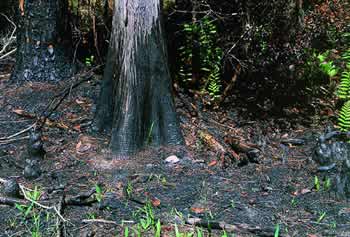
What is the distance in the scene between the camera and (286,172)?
5059 millimetres

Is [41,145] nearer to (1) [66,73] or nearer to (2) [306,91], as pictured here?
(1) [66,73]

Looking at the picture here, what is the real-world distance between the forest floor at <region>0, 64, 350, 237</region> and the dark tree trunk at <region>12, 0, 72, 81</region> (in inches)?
7.2

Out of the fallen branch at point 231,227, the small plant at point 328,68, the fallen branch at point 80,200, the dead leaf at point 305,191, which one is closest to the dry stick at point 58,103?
the fallen branch at point 80,200

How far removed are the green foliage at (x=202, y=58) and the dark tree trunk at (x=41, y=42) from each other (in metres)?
1.55

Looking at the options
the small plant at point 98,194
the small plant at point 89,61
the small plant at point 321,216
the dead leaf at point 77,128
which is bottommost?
the small plant at point 321,216

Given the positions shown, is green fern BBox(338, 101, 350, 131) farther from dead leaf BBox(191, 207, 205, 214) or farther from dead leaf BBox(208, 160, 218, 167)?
dead leaf BBox(191, 207, 205, 214)

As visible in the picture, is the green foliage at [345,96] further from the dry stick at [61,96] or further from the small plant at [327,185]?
the dry stick at [61,96]

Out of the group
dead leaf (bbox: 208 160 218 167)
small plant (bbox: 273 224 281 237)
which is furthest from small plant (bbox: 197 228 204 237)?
dead leaf (bbox: 208 160 218 167)

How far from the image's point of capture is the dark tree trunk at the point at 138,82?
4906 mm

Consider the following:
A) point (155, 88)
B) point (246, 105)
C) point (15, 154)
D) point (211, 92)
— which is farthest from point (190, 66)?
point (15, 154)

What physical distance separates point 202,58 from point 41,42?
208 centimetres

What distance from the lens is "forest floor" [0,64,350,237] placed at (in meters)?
4.04

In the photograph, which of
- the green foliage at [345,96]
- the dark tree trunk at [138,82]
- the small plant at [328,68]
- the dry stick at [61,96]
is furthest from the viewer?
the small plant at [328,68]

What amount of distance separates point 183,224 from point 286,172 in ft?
5.02
